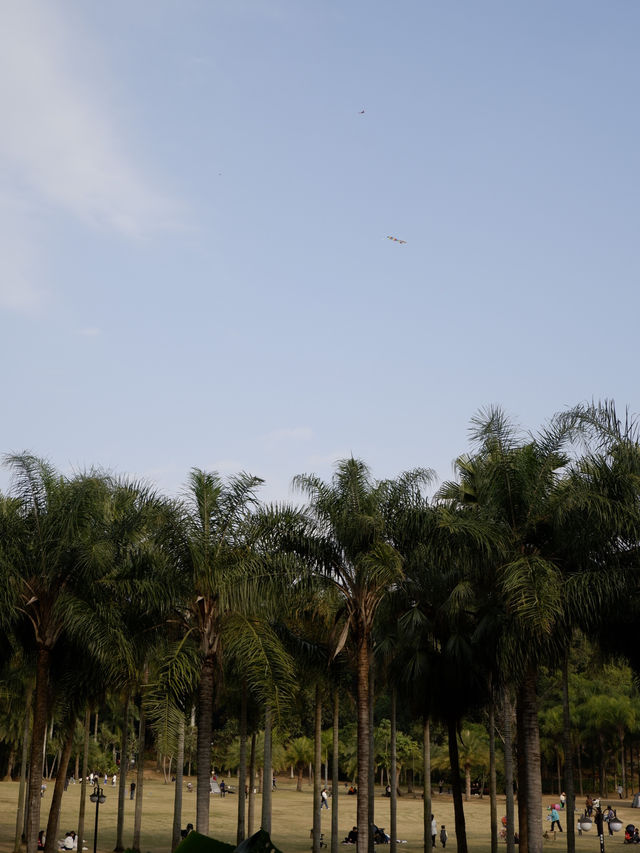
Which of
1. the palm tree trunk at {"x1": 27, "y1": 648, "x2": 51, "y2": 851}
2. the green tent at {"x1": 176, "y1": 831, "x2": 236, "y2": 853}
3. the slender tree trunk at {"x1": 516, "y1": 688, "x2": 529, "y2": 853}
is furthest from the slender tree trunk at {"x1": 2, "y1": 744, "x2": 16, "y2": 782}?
the green tent at {"x1": 176, "y1": 831, "x2": 236, "y2": 853}

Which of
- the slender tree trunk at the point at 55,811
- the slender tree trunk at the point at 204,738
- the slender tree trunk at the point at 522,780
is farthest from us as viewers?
the slender tree trunk at the point at 55,811

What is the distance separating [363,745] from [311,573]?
4300 mm

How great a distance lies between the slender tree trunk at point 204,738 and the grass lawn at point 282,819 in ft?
53.4

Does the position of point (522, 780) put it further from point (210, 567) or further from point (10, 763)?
point (10, 763)

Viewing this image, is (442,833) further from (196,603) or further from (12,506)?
(12,506)

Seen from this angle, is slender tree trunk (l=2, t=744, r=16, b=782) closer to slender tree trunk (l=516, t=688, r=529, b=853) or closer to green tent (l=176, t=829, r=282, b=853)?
slender tree trunk (l=516, t=688, r=529, b=853)

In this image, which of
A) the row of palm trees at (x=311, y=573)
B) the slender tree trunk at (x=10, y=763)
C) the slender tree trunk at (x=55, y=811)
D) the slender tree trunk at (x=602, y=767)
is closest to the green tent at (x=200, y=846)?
the row of palm trees at (x=311, y=573)

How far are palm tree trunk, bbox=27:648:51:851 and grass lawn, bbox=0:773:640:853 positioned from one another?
1338 centimetres

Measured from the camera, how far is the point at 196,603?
2389cm

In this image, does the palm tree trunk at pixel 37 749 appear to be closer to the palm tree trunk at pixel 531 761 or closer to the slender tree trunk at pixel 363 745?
the slender tree trunk at pixel 363 745

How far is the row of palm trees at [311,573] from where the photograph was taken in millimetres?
22141

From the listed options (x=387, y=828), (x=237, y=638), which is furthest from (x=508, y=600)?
(x=387, y=828)

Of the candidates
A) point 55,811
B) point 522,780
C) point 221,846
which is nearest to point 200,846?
point 221,846

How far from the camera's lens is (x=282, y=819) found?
177 feet
